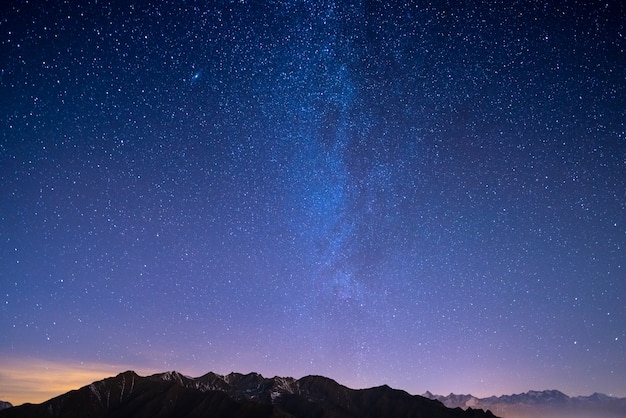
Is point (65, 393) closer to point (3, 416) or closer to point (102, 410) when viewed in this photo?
point (102, 410)

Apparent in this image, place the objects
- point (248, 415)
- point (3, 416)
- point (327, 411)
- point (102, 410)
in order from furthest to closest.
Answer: point (327, 411) < point (102, 410) < point (248, 415) < point (3, 416)

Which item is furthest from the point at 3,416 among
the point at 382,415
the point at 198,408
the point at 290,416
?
the point at 382,415

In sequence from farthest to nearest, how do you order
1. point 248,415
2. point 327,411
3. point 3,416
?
point 327,411 < point 248,415 < point 3,416

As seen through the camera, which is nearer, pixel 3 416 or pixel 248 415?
pixel 3 416

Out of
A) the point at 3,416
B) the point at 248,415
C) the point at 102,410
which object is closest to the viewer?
the point at 3,416

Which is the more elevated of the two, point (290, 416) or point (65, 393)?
point (65, 393)

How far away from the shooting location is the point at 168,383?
197125 millimetres

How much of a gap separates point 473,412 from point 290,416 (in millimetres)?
84349

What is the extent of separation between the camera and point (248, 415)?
168 m

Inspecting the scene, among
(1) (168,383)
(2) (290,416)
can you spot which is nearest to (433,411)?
(2) (290,416)

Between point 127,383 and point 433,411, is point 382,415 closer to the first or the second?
point 433,411

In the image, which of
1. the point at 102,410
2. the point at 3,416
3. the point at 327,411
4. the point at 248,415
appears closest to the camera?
the point at 3,416

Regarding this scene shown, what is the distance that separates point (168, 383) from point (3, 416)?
62.9m

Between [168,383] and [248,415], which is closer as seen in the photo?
[248,415]
